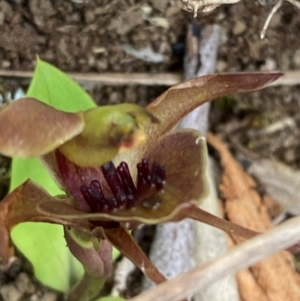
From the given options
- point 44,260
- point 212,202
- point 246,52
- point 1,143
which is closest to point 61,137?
point 1,143

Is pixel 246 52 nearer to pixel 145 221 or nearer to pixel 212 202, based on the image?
Answer: pixel 212 202

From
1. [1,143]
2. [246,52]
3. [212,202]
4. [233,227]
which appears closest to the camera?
[1,143]

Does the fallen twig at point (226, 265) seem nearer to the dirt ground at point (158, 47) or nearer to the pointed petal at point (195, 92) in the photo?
the pointed petal at point (195, 92)

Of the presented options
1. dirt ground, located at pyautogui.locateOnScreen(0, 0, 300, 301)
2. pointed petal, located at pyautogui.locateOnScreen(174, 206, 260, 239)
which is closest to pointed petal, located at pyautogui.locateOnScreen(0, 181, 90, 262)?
pointed petal, located at pyautogui.locateOnScreen(174, 206, 260, 239)

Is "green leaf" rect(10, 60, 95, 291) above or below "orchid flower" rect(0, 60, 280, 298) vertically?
below

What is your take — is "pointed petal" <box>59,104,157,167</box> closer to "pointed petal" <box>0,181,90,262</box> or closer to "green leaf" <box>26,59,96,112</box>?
"pointed petal" <box>0,181,90,262</box>

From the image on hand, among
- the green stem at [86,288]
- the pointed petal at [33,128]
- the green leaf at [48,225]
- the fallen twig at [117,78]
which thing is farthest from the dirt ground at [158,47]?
the pointed petal at [33,128]
